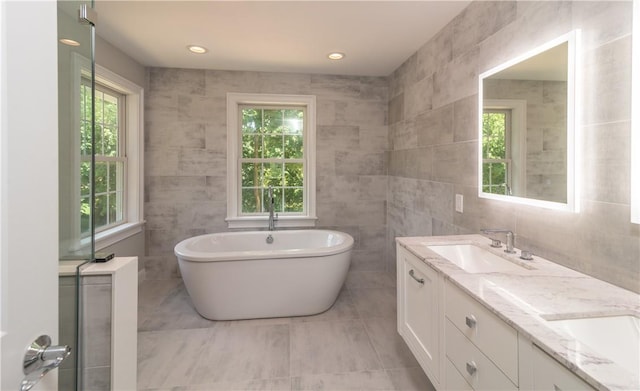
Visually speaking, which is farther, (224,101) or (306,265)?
(224,101)

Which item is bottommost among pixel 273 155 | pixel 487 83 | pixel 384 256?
pixel 384 256

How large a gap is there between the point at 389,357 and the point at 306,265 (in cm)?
95

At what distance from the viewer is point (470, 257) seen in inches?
72.3

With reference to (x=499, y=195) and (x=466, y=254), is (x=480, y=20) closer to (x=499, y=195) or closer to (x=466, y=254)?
(x=499, y=195)

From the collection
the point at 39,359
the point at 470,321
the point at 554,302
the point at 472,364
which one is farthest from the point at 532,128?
the point at 39,359

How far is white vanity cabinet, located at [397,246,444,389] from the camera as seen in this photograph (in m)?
1.46

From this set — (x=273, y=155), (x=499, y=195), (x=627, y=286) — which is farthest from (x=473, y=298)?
(x=273, y=155)

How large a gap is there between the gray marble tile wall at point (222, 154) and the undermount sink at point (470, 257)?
1.97 meters

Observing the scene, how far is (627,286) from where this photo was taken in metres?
1.15

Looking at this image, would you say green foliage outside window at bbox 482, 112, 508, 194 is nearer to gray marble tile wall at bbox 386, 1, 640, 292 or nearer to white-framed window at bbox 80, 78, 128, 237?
gray marble tile wall at bbox 386, 1, 640, 292

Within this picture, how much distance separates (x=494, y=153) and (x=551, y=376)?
135 centimetres

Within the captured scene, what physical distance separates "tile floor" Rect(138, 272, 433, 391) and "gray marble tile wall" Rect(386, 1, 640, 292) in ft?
3.33

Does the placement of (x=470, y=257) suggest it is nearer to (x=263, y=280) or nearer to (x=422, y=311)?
(x=422, y=311)

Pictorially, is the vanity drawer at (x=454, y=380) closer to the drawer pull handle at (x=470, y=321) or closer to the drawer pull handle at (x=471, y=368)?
the drawer pull handle at (x=471, y=368)
